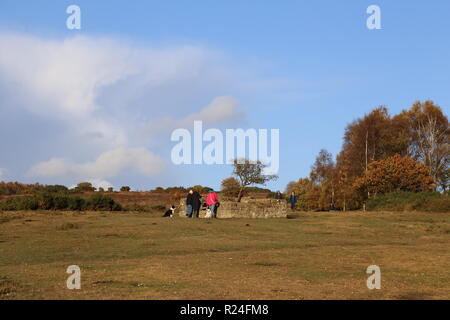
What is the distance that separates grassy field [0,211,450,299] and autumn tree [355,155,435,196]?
33.2 meters

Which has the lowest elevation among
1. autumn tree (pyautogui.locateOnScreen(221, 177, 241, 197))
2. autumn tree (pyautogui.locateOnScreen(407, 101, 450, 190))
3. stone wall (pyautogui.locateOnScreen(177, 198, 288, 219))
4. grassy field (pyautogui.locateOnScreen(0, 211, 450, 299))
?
grassy field (pyautogui.locateOnScreen(0, 211, 450, 299))

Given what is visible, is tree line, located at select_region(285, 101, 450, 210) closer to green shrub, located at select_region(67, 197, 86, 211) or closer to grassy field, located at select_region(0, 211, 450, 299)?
green shrub, located at select_region(67, 197, 86, 211)

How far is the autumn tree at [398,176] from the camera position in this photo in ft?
179

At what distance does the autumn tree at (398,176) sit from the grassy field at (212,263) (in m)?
33.2

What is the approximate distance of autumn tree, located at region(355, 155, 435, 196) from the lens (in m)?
54.4

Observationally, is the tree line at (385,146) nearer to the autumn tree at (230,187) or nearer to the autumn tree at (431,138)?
the autumn tree at (431,138)

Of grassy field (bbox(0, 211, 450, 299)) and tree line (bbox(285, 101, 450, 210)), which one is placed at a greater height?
tree line (bbox(285, 101, 450, 210))

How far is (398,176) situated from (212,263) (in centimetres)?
4614

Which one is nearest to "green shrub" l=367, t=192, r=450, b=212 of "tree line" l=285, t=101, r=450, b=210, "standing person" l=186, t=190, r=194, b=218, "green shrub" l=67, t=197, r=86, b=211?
"tree line" l=285, t=101, r=450, b=210

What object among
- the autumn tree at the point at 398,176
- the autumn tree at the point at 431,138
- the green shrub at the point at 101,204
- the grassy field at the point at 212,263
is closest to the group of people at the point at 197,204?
the grassy field at the point at 212,263

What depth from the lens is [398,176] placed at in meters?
54.4
